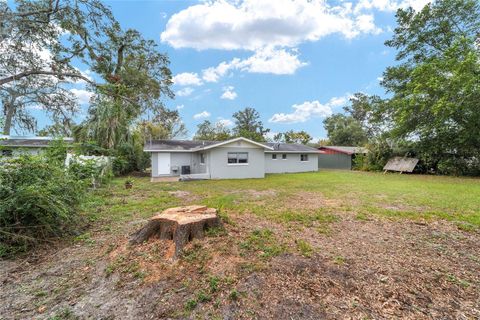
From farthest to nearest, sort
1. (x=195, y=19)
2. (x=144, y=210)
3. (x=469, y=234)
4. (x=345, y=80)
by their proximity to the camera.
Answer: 1. (x=345, y=80)
2. (x=195, y=19)
3. (x=144, y=210)
4. (x=469, y=234)

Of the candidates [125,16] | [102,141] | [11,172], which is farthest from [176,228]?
[102,141]

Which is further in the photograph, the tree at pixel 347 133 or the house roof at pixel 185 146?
the tree at pixel 347 133

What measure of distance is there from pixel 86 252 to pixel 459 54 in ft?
66.0

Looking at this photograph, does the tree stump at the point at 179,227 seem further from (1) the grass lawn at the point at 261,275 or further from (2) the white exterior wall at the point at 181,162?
(2) the white exterior wall at the point at 181,162

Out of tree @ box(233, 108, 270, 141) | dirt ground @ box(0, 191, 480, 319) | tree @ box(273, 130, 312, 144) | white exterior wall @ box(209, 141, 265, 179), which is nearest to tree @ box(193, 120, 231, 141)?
tree @ box(233, 108, 270, 141)

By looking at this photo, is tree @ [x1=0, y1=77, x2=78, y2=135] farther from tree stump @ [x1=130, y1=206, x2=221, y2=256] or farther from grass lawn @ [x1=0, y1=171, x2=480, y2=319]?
tree stump @ [x1=130, y1=206, x2=221, y2=256]

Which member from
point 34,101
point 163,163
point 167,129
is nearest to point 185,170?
point 163,163

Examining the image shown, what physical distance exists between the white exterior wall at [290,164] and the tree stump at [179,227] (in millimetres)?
15317

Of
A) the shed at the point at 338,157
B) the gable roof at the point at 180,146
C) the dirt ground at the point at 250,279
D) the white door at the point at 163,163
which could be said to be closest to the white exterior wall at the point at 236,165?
the gable roof at the point at 180,146

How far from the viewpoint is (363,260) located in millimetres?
3135

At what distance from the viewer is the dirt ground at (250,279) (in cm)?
217

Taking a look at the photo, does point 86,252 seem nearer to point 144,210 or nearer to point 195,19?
point 144,210

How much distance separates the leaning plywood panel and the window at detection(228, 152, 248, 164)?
11.8 m

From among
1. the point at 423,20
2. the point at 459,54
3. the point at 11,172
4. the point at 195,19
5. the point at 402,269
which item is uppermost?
the point at 423,20
